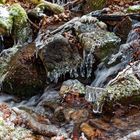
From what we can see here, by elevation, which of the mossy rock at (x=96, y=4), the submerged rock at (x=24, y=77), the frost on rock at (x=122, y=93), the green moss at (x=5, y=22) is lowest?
the submerged rock at (x=24, y=77)

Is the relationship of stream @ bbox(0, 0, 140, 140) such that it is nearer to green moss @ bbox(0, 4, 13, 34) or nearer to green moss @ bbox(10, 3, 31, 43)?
green moss @ bbox(0, 4, 13, 34)

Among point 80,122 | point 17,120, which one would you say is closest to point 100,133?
point 80,122

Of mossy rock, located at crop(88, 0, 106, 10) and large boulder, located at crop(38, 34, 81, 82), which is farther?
mossy rock, located at crop(88, 0, 106, 10)

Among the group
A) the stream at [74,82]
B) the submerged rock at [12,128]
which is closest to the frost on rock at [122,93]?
the stream at [74,82]

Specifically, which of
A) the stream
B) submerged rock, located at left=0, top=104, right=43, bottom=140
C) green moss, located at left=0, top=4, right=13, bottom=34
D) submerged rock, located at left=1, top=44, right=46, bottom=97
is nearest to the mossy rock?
the stream

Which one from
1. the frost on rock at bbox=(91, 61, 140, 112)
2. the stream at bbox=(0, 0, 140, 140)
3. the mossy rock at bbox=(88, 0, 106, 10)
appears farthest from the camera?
the mossy rock at bbox=(88, 0, 106, 10)

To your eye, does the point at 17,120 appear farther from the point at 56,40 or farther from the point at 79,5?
the point at 79,5

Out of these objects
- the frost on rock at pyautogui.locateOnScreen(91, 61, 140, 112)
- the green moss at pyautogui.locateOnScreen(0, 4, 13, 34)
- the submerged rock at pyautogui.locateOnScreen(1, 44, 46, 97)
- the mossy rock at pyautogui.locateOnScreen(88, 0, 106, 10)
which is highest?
the mossy rock at pyautogui.locateOnScreen(88, 0, 106, 10)

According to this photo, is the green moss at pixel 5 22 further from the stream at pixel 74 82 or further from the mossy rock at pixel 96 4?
the mossy rock at pixel 96 4
